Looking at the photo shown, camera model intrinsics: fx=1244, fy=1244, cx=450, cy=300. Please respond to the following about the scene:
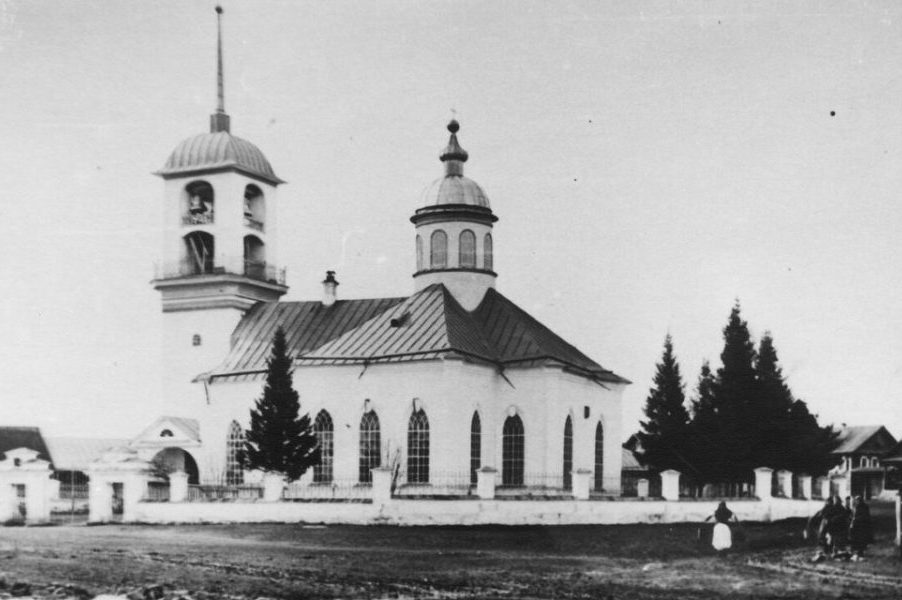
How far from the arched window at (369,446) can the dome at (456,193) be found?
25.3 feet

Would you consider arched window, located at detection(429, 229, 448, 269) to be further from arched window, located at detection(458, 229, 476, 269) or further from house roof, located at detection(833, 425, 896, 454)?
house roof, located at detection(833, 425, 896, 454)

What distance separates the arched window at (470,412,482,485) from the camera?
35963 mm

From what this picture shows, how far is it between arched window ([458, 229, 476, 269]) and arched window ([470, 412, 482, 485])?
5.63 metres

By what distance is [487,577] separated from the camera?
18719 millimetres

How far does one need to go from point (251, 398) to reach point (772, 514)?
1582cm

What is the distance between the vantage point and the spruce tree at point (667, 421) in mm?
41125

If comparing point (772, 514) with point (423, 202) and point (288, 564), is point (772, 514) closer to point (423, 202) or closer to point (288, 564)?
point (423, 202)

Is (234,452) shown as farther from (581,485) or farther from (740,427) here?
(740,427)

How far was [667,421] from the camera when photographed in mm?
42031

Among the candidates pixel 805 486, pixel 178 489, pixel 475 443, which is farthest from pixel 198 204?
pixel 805 486

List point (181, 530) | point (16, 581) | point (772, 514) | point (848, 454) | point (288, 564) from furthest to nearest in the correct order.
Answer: point (848, 454) < point (772, 514) < point (181, 530) < point (288, 564) < point (16, 581)

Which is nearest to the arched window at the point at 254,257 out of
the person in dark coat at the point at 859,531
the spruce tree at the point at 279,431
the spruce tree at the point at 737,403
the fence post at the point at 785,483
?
the spruce tree at the point at 279,431

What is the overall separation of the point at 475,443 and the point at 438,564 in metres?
15.9

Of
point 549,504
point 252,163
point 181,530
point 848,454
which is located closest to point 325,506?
point 181,530
